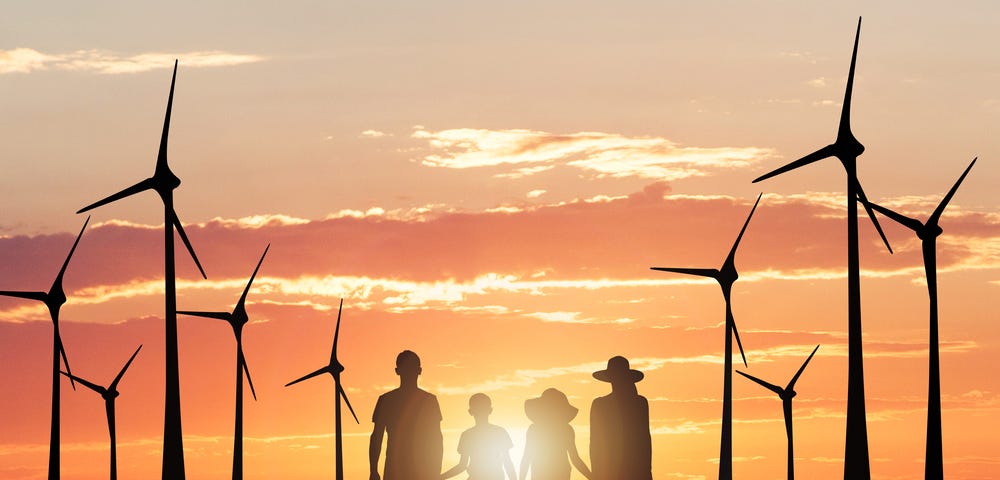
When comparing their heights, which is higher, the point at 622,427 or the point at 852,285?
the point at 852,285

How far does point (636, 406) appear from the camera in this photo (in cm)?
3316

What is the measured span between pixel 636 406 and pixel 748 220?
68.2 m

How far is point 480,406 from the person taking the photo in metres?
36.3

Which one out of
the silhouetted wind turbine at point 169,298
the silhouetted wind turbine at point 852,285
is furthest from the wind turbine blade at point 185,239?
the silhouetted wind turbine at point 852,285

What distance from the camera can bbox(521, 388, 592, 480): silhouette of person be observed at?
118 feet

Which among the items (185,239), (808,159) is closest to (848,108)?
(808,159)

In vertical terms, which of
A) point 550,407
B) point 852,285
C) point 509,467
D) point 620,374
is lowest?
point 509,467

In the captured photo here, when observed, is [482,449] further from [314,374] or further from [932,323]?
[314,374]

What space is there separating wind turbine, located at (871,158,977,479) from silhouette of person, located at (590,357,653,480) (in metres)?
26.3

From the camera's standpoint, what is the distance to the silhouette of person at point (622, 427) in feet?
109

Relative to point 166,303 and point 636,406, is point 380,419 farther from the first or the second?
point 166,303

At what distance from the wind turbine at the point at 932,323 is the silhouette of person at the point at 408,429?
27319 mm

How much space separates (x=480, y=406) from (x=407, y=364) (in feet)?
10.2

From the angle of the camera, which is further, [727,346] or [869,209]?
[727,346]
